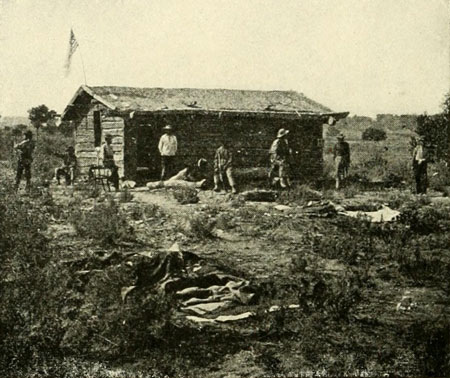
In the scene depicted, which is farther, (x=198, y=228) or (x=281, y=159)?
(x=281, y=159)


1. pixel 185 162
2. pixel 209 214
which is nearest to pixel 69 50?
pixel 209 214

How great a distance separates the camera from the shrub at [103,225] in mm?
7523

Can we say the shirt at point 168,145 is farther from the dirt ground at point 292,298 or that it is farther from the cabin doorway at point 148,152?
the dirt ground at point 292,298

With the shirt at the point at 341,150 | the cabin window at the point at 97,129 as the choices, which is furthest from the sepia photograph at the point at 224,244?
the cabin window at the point at 97,129

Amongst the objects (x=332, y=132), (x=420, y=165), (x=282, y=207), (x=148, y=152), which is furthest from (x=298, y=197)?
(x=332, y=132)

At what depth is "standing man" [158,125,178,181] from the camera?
13.3 meters

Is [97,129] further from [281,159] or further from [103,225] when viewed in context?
[103,225]

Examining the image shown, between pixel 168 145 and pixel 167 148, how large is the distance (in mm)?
84

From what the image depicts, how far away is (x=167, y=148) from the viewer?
43.8ft

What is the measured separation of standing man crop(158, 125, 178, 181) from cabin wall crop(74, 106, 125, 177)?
1.25 meters

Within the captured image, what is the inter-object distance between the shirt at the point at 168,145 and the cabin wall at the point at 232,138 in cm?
87

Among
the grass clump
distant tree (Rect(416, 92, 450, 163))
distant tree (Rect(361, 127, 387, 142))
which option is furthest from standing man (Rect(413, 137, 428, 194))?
distant tree (Rect(361, 127, 387, 142))

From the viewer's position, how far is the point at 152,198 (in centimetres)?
1082

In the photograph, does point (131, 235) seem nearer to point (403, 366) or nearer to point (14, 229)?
point (14, 229)
